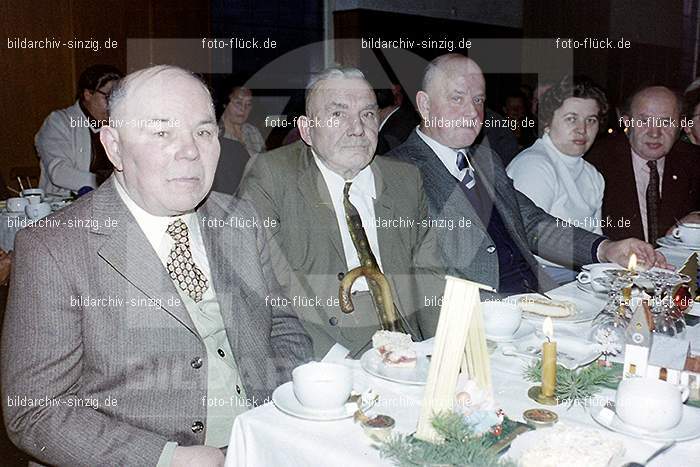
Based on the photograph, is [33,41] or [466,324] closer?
[466,324]

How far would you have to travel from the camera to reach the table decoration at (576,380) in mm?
1562

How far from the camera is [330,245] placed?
2627 millimetres

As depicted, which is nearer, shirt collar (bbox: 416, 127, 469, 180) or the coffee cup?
shirt collar (bbox: 416, 127, 469, 180)

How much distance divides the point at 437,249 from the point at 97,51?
6.21m

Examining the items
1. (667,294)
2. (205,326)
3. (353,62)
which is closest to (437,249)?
(667,294)

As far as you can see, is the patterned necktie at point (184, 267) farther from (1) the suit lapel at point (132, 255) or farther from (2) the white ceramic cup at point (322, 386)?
(2) the white ceramic cup at point (322, 386)

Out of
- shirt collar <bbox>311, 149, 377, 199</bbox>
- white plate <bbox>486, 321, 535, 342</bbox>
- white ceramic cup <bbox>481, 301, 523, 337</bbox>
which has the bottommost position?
white plate <bbox>486, 321, 535, 342</bbox>

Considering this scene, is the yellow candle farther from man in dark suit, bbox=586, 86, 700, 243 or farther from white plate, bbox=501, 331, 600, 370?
man in dark suit, bbox=586, 86, 700, 243

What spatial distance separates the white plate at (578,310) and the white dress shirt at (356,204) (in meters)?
0.66

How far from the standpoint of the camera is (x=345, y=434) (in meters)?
1.39

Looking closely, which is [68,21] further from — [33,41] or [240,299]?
[240,299]

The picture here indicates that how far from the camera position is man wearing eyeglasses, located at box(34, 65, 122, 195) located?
5340 millimetres

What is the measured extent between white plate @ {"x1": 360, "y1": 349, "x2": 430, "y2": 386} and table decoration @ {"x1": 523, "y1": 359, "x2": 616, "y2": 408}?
0.25 meters

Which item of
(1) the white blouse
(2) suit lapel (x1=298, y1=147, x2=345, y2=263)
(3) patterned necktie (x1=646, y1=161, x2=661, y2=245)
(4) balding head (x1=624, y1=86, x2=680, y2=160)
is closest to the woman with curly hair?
(1) the white blouse
